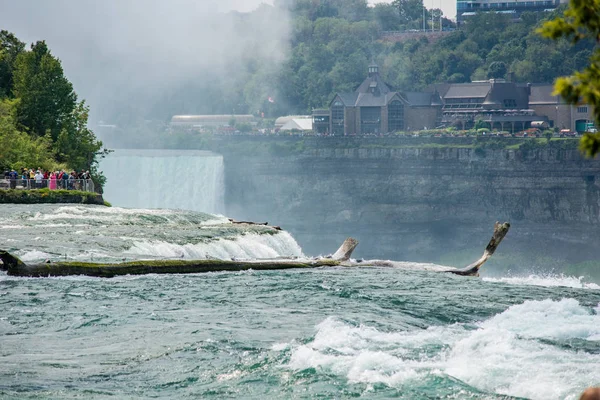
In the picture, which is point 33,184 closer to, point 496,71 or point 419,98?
point 419,98

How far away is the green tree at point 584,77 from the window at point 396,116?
16563 cm

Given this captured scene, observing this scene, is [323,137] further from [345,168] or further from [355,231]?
[355,231]

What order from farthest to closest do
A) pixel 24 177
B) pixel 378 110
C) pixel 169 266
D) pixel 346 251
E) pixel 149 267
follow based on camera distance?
pixel 378 110 → pixel 24 177 → pixel 346 251 → pixel 169 266 → pixel 149 267

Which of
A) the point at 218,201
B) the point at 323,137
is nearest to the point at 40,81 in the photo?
the point at 218,201

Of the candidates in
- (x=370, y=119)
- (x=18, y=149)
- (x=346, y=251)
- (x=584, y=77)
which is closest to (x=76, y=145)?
(x=18, y=149)

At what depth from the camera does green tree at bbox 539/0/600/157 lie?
15.1 m

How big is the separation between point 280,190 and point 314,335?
125324 millimetres

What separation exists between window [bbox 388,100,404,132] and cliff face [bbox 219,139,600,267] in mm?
22008

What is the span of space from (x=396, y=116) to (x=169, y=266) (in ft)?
459

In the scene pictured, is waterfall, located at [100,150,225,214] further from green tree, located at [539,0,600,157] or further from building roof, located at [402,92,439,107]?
green tree, located at [539,0,600,157]

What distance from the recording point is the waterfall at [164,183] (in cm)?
14288

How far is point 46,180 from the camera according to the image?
229 feet

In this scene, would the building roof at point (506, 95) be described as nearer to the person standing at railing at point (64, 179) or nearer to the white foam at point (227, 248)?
the person standing at railing at point (64, 179)

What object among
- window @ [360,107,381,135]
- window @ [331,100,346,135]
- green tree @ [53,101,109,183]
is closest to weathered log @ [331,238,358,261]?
green tree @ [53,101,109,183]
